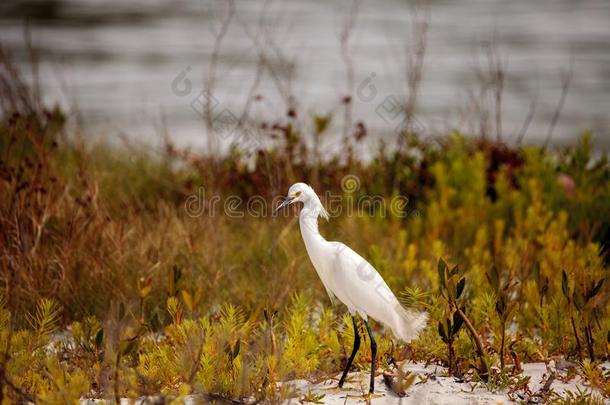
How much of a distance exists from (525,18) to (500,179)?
61.2 ft

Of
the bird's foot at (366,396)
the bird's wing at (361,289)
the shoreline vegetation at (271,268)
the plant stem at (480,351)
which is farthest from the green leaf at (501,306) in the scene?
the bird's foot at (366,396)

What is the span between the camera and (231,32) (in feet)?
64.6

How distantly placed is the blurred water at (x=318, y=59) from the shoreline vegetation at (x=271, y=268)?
120cm

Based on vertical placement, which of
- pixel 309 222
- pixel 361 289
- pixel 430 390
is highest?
pixel 309 222

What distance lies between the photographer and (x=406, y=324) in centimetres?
366

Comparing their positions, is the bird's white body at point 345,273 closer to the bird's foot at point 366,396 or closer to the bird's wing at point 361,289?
the bird's wing at point 361,289

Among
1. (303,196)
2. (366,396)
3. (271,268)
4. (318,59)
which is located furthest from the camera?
(318,59)

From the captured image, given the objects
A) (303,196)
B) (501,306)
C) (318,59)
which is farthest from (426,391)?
(318,59)

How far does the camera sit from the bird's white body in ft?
11.2

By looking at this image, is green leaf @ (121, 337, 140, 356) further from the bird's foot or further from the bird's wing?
the bird's foot

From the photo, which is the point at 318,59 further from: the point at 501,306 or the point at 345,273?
the point at 345,273

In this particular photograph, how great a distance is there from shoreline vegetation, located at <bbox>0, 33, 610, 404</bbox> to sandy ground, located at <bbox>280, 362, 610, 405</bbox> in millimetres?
57

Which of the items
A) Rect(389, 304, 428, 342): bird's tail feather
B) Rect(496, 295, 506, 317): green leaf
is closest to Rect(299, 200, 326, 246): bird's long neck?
Rect(389, 304, 428, 342): bird's tail feather

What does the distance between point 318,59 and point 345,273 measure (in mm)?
13972
